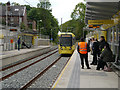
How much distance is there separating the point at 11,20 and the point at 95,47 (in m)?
69.6

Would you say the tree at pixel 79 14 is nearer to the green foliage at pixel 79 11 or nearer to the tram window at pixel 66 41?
the green foliage at pixel 79 11

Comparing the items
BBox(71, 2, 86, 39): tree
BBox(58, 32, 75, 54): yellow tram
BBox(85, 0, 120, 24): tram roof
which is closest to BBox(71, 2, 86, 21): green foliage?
BBox(71, 2, 86, 39): tree

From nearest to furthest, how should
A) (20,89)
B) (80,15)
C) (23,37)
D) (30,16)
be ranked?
(20,89)
(23,37)
(80,15)
(30,16)

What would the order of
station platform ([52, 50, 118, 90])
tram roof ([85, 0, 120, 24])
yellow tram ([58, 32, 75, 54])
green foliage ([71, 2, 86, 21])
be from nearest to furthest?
station platform ([52, 50, 118, 90]) → tram roof ([85, 0, 120, 24]) → yellow tram ([58, 32, 75, 54]) → green foliage ([71, 2, 86, 21])

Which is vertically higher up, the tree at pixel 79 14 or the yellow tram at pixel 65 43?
the tree at pixel 79 14

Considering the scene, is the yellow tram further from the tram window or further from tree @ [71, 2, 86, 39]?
tree @ [71, 2, 86, 39]

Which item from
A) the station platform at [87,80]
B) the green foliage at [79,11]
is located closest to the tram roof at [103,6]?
the station platform at [87,80]

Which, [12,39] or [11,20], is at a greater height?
[11,20]

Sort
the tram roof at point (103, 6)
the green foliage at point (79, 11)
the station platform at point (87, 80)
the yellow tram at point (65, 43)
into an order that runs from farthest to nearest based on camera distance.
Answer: the green foliage at point (79, 11)
the yellow tram at point (65, 43)
the tram roof at point (103, 6)
the station platform at point (87, 80)

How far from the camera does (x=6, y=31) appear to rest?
1083 inches

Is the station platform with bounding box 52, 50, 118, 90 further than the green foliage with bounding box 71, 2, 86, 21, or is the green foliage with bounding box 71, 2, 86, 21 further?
the green foliage with bounding box 71, 2, 86, 21

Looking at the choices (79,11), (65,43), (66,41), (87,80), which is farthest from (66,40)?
(79,11)

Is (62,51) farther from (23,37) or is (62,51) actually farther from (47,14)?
(47,14)

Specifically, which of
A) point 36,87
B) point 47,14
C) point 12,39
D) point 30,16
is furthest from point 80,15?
point 36,87
